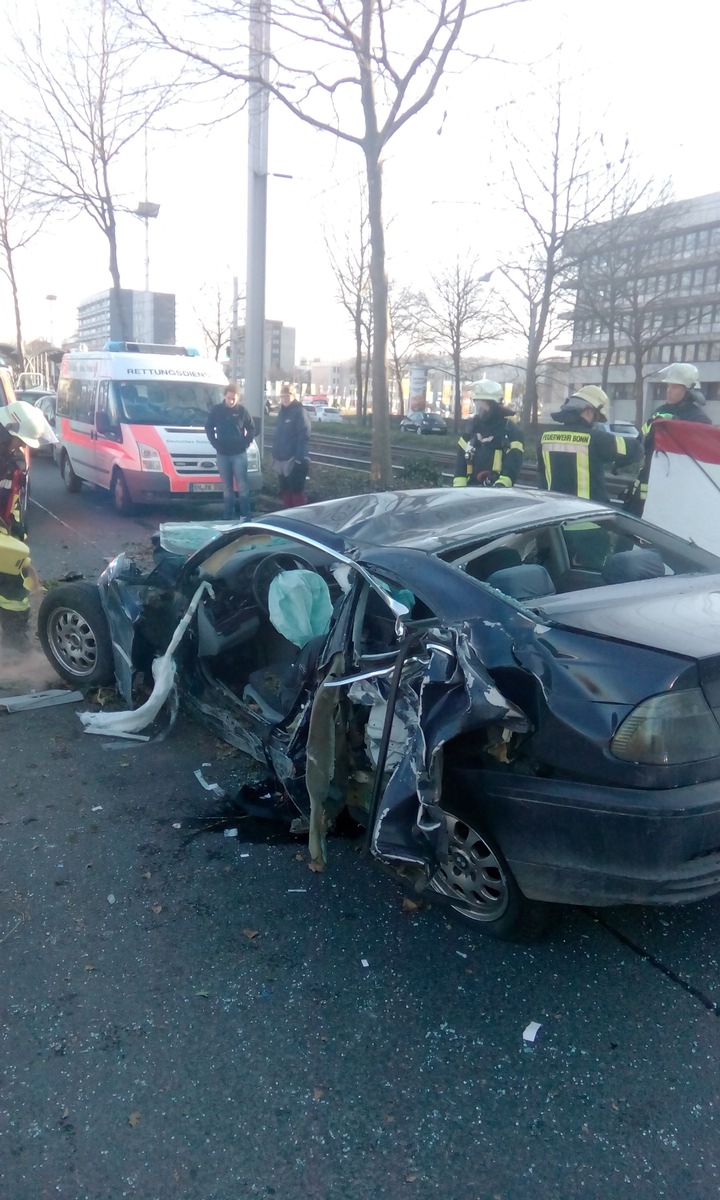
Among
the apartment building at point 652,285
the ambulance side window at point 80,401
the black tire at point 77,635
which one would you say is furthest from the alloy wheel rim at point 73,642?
the apartment building at point 652,285

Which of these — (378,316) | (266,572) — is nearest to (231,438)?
(378,316)

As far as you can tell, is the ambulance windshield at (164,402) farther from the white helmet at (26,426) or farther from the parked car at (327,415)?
the parked car at (327,415)

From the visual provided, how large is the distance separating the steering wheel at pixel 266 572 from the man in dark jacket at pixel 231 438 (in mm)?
7190

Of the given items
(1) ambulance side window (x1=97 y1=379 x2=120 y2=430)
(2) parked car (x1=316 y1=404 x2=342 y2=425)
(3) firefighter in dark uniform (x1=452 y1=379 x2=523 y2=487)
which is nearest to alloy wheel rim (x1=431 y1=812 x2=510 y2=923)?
(3) firefighter in dark uniform (x1=452 y1=379 x2=523 y2=487)

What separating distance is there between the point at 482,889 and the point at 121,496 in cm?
1062

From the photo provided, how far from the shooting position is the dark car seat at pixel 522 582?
343cm

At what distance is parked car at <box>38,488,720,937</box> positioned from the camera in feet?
9.09

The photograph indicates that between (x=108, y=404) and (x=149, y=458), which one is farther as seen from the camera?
(x=108, y=404)

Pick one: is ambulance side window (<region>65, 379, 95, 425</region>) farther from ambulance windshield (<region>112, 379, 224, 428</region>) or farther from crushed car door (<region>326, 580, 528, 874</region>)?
crushed car door (<region>326, 580, 528, 874</region>)

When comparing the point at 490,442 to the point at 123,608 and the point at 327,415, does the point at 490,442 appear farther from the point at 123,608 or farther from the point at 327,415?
the point at 327,415

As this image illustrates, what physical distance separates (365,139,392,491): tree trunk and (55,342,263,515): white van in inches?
81.2

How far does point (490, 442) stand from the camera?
7.43m

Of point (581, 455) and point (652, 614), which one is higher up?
point (581, 455)

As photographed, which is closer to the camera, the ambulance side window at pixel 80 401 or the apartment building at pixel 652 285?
the ambulance side window at pixel 80 401
